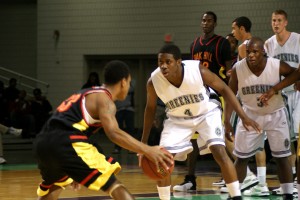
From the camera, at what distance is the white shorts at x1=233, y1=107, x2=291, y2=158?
8.02m

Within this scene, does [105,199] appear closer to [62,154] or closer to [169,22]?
[62,154]

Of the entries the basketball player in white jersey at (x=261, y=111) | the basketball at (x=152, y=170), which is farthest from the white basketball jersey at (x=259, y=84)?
the basketball at (x=152, y=170)

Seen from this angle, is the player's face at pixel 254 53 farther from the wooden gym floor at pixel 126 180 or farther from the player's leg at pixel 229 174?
the wooden gym floor at pixel 126 180

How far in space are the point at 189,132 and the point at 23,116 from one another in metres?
10.8

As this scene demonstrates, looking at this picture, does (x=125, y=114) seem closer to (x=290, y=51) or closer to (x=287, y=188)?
(x=290, y=51)

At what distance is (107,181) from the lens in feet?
18.8

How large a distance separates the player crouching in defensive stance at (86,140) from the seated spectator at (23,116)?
1196cm

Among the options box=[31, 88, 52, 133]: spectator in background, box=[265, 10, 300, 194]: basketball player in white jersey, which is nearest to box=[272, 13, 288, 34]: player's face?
box=[265, 10, 300, 194]: basketball player in white jersey

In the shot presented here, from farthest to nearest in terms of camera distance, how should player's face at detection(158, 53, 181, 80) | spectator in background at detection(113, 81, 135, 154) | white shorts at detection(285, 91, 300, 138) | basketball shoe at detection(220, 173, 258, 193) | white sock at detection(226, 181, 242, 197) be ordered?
spectator in background at detection(113, 81, 135, 154), basketball shoe at detection(220, 173, 258, 193), white shorts at detection(285, 91, 300, 138), player's face at detection(158, 53, 181, 80), white sock at detection(226, 181, 242, 197)

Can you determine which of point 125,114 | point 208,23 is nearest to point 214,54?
point 208,23

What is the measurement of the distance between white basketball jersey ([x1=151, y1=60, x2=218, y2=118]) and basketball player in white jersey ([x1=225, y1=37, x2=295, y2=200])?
428mm

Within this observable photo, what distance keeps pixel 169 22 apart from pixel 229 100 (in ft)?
38.0

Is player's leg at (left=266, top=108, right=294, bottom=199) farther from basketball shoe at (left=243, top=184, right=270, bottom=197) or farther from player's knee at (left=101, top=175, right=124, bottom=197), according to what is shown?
player's knee at (left=101, top=175, right=124, bottom=197)

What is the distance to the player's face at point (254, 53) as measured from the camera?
792cm
